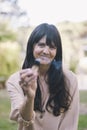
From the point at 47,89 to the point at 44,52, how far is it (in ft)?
0.51

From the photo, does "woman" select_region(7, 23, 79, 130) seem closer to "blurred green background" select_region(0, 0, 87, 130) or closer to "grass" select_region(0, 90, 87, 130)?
"grass" select_region(0, 90, 87, 130)

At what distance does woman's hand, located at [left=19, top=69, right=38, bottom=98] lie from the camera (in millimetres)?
967

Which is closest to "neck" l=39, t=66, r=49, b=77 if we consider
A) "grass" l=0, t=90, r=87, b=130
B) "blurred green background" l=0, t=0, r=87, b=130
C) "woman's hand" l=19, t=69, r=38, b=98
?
"woman's hand" l=19, t=69, r=38, b=98

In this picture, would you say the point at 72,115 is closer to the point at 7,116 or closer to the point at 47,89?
the point at 47,89

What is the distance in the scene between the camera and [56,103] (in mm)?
1242

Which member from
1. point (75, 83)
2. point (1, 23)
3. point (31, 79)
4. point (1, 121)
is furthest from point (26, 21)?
point (31, 79)

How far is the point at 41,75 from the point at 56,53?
78 mm

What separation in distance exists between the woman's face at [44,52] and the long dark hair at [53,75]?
0.01 meters

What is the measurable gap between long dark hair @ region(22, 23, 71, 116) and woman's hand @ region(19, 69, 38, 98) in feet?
0.52

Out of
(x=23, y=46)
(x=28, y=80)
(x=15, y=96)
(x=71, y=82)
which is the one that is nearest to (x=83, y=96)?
(x=23, y=46)

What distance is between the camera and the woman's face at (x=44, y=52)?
1.13m

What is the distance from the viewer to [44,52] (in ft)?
3.72

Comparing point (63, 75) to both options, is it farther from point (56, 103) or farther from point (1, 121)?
point (1, 121)

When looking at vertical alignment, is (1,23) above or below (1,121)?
above
